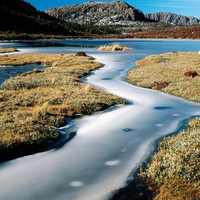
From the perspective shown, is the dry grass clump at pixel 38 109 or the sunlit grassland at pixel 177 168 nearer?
the sunlit grassland at pixel 177 168

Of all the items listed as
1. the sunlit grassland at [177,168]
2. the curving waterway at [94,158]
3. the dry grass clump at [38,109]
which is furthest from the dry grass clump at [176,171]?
the dry grass clump at [38,109]

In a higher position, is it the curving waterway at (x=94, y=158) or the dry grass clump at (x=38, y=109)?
the dry grass clump at (x=38, y=109)

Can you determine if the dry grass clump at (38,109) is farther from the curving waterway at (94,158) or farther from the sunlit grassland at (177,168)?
the sunlit grassland at (177,168)

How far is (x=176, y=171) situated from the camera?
31.4ft

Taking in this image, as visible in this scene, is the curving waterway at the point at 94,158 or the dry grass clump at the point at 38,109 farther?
the dry grass clump at the point at 38,109

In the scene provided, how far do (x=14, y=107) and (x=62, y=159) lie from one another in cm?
776

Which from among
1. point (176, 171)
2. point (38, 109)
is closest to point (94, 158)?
point (176, 171)

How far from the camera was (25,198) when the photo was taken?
8.21 meters

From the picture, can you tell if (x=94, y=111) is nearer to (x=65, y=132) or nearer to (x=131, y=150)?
(x=65, y=132)

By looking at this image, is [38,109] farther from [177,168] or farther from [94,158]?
[177,168]

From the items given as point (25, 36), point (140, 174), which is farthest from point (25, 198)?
point (25, 36)

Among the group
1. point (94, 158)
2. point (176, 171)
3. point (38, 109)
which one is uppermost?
point (38, 109)

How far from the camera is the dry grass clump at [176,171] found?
8602 millimetres

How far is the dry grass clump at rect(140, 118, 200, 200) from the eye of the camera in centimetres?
860
